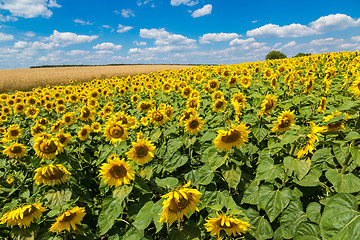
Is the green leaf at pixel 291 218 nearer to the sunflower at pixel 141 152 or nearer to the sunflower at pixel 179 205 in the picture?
the sunflower at pixel 179 205

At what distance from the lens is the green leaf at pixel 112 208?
254 cm

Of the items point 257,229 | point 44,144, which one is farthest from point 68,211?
point 257,229

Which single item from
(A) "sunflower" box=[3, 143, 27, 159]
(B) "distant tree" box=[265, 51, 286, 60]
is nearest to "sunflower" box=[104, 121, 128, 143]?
(A) "sunflower" box=[3, 143, 27, 159]

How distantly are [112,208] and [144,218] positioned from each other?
554 millimetres

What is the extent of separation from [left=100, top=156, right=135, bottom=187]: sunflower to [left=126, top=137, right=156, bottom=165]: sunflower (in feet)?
1.46

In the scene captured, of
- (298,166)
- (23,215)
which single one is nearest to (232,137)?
(298,166)

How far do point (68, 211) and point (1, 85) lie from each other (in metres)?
35.2

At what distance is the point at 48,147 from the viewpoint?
11.0ft

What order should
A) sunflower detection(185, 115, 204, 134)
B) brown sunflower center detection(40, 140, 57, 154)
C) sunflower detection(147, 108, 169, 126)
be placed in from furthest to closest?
sunflower detection(147, 108, 169, 126) < sunflower detection(185, 115, 204, 134) < brown sunflower center detection(40, 140, 57, 154)

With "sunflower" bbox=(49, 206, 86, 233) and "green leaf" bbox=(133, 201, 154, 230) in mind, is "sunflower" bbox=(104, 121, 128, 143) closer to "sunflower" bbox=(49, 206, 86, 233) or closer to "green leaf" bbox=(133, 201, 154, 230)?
"sunflower" bbox=(49, 206, 86, 233)

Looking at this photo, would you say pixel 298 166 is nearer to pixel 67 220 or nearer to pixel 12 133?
pixel 67 220

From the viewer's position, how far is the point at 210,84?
6.38 metres

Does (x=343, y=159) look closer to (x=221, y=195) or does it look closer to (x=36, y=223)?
(x=221, y=195)

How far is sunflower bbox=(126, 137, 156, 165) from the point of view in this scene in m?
3.19
